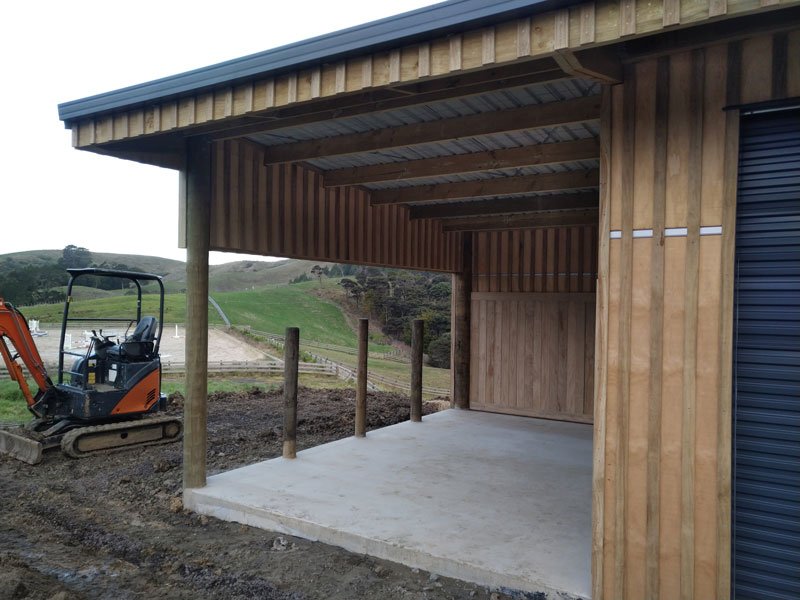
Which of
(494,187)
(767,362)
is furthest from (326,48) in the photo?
(494,187)

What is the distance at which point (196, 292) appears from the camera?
223 inches

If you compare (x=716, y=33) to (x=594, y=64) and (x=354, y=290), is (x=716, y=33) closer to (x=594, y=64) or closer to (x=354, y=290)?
(x=594, y=64)

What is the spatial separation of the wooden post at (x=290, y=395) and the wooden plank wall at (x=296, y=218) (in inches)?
41.5

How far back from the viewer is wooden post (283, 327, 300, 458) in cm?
704

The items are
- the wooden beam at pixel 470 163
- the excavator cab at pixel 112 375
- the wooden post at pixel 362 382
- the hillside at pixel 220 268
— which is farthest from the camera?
the hillside at pixel 220 268

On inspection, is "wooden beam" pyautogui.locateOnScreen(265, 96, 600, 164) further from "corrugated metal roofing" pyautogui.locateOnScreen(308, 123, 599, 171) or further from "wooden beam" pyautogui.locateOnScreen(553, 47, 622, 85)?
"wooden beam" pyautogui.locateOnScreen(553, 47, 622, 85)

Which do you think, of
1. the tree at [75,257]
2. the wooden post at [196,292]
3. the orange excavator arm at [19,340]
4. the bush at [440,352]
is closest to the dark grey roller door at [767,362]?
the wooden post at [196,292]

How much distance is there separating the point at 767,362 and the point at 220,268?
8923 cm

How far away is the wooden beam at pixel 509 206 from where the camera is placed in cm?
789

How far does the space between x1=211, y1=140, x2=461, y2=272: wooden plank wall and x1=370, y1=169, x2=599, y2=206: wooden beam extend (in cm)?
62

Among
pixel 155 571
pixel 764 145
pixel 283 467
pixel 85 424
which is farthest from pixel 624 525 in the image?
pixel 85 424

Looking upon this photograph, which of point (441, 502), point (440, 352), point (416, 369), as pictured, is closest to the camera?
point (441, 502)

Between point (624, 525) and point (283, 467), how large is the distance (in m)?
4.23

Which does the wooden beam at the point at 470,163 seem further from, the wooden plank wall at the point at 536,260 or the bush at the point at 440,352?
the bush at the point at 440,352
